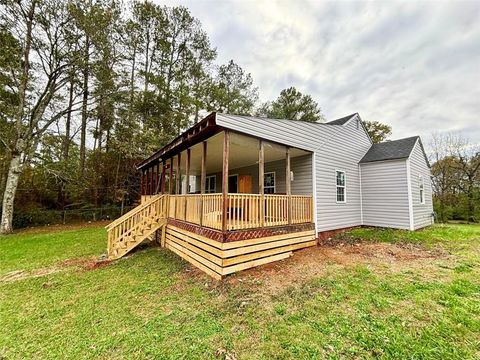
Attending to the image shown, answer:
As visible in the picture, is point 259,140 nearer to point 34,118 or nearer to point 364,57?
point 364,57

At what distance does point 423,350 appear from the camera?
2479 millimetres

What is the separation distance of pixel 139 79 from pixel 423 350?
21.2 m

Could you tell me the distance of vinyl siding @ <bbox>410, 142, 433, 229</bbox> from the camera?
8.95 meters

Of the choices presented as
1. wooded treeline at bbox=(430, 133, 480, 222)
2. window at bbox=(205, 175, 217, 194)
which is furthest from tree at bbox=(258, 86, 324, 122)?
window at bbox=(205, 175, 217, 194)

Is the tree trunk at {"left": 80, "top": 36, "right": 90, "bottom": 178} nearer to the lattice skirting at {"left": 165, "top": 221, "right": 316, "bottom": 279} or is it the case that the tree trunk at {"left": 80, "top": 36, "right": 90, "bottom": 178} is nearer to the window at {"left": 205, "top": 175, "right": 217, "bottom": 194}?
the window at {"left": 205, "top": 175, "right": 217, "bottom": 194}

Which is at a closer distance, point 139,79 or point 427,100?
point 427,100

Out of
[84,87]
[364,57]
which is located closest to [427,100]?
[364,57]

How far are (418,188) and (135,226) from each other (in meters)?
12.2

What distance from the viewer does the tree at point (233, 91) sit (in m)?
20.9

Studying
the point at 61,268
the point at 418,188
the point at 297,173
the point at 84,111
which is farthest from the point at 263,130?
the point at 84,111

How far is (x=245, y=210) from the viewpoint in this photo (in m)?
5.44

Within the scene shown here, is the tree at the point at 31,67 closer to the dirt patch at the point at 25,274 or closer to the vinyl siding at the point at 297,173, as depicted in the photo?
the dirt patch at the point at 25,274

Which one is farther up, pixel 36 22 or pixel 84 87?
pixel 36 22

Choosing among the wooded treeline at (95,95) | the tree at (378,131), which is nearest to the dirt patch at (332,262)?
the wooded treeline at (95,95)
